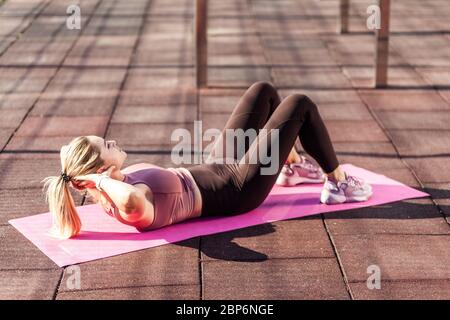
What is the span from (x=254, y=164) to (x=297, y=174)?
0.71m

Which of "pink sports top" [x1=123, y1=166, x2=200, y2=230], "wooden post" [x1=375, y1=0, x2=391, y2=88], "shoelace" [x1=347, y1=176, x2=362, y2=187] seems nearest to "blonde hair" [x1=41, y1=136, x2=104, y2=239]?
"pink sports top" [x1=123, y1=166, x2=200, y2=230]

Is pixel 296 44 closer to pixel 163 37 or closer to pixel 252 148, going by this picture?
pixel 163 37

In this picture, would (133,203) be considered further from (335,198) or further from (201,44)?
(201,44)

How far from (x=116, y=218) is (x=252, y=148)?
0.84 m

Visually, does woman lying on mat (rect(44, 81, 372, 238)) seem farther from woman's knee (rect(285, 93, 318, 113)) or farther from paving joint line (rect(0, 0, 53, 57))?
paving joint line (rect(0, 0, 53, 57))

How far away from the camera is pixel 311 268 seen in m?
4.58

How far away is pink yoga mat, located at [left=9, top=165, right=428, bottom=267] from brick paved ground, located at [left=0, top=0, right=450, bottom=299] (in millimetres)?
79

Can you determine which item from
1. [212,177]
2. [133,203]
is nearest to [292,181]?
[212,177]

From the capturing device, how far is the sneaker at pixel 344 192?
543cm

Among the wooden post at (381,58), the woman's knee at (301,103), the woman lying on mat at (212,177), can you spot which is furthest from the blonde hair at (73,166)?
the wooden post at (381,58)

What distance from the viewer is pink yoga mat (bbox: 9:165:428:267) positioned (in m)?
4.83

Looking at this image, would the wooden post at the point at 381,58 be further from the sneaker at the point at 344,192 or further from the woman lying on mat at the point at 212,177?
the sneaker at the point at 344,192

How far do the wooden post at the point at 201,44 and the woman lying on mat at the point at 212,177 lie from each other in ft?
7.98
